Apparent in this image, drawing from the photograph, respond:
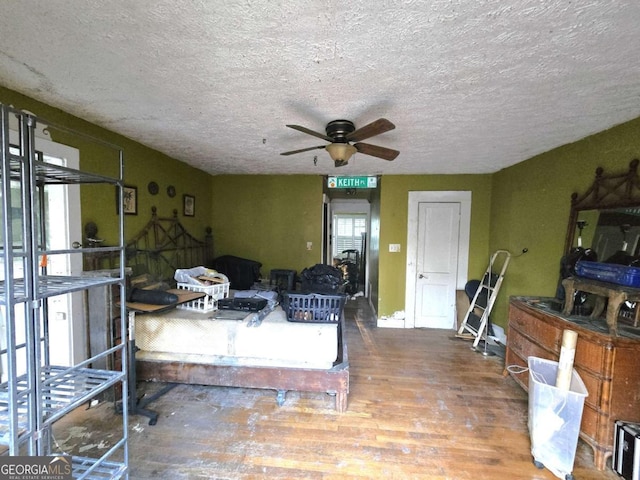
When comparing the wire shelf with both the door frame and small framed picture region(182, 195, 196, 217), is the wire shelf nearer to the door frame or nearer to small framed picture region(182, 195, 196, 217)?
small framed picture region(182, 195, 196, 217)

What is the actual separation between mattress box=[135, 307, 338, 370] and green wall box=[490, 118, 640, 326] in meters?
2.35

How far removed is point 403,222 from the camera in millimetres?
4039

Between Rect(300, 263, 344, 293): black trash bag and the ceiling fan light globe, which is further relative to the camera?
Rect(300, 263, 344, 293): black trash bag

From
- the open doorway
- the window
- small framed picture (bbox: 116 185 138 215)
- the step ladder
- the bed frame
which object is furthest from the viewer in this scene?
the window

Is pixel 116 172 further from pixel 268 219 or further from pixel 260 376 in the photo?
pixel 260 376

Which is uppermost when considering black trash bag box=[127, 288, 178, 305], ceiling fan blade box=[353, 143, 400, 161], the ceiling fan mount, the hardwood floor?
the ceiling fan mount

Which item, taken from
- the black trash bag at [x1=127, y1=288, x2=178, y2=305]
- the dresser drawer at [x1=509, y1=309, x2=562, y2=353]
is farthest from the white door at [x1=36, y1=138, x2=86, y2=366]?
the dresser drawer at [x1=509, y1=309, x2=562, y2=353]

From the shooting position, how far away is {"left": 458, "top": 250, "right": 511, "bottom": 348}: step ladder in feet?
10.7

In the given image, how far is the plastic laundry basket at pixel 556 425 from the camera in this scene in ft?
5.07

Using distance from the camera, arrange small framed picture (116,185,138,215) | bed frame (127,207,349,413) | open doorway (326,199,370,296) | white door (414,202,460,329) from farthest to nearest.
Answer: open doorway (326,199,370,296) → white door (414,202,460,329) → small framed picture (116,185,138,215) → bed frame (127,207,349,413)

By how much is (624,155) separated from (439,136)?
1.31 m

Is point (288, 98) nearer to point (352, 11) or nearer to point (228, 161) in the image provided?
point (352, 11)

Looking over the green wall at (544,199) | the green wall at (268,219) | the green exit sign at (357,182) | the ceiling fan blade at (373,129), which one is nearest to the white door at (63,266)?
the ceiling fan blade at (373,129)

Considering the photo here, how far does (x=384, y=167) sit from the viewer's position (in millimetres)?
3586
